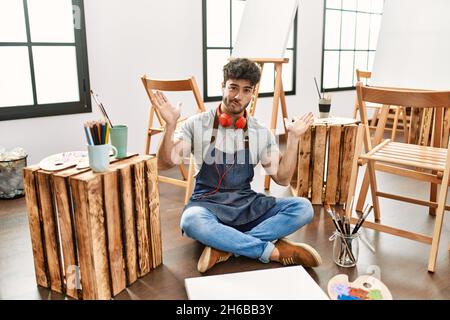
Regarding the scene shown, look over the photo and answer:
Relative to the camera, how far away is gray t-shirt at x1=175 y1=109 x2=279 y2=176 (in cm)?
196

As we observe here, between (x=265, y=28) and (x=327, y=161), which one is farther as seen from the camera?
(x=265, y=28)

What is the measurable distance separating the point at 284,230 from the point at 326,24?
13.1 feet

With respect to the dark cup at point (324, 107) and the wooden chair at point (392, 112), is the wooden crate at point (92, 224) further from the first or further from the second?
the wooden chair at point (392, 112)

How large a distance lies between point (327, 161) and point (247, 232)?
1.00 metres

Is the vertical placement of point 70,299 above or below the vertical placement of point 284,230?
below

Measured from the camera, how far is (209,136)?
196 centimetres

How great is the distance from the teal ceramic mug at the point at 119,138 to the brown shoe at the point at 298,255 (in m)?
0.82

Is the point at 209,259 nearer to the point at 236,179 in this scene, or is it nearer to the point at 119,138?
the point at 236,179

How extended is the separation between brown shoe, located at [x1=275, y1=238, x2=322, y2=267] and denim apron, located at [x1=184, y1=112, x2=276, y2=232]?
0.66 ft

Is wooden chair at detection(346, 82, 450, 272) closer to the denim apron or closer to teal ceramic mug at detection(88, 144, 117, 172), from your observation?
the denim apron

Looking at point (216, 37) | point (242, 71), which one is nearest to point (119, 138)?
point (242, 71)
